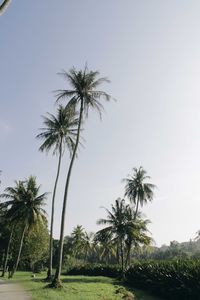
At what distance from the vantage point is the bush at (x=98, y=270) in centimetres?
4883

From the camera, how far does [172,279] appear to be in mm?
28062

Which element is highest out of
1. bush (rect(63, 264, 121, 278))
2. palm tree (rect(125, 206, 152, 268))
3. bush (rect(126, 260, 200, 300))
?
palm tree (rect(125, 206, 152, 268))

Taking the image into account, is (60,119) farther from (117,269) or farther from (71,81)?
(117,269)

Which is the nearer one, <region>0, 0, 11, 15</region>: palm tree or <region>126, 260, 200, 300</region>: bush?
<region>0, 0, 11, 15</region>: palm tree

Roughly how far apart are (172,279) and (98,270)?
27.4 m

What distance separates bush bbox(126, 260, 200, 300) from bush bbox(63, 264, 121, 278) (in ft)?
37.4

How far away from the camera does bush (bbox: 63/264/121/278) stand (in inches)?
1922

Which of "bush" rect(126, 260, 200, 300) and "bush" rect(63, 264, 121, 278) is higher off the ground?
"bush" rect(63, 264, 121, 278)

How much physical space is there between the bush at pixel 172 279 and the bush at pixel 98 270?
11.4 metres

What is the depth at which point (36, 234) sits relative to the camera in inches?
2286

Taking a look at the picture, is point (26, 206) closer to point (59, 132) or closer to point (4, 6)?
point (59, 132)

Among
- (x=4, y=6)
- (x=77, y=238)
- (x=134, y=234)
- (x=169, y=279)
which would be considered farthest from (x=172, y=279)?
(x=77, y=238)

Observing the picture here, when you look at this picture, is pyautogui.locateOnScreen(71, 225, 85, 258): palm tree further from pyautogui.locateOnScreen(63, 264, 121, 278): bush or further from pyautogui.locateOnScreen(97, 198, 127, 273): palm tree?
pyautogui.locateOnScreen(97, 198, 127, 273): palm tree

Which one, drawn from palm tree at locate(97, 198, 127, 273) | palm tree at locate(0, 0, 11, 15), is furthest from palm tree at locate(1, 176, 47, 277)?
palm tree at locate(0, 0, 11, 15)
